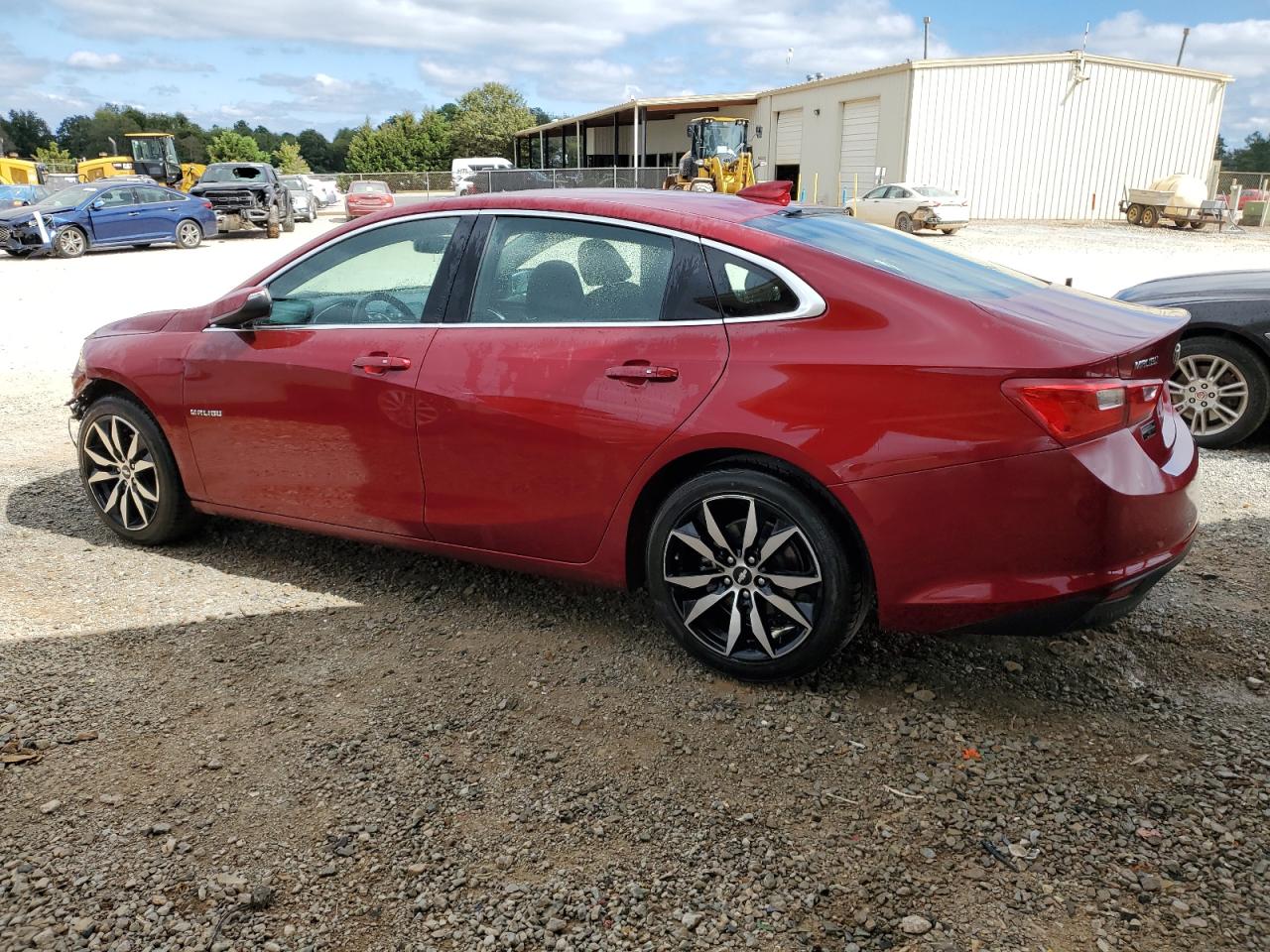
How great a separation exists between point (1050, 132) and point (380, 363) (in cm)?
3543

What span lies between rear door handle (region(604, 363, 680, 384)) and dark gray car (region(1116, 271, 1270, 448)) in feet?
13.1

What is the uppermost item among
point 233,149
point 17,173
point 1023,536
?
point 233,149

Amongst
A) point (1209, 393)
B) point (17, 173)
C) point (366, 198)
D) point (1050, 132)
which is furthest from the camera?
point (366, 198)

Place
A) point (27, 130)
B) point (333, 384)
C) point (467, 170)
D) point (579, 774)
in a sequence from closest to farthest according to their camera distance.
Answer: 1. point (579, 774)
2. point (333, 384)
3. point (467, 170)
4. point (27, 130)

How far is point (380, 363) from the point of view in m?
3.81

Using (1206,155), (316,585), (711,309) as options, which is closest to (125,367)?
(316,585)

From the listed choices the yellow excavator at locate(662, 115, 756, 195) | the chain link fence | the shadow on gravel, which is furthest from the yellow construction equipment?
the shadow on gravel

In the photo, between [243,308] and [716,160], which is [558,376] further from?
[716,160]

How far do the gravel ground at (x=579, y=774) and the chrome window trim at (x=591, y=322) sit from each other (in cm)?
116

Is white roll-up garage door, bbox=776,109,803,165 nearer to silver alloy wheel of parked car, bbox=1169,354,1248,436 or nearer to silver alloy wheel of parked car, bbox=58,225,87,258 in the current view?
silver alloy wheel of parked car, bbox=58,225,87,258

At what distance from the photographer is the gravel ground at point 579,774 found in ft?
7.87

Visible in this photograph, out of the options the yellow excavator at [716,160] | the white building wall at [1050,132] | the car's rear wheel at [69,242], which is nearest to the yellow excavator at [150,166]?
the car's rear wheel at [69,242]

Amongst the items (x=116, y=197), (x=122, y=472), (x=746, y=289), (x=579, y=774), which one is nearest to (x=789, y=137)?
(x=116, y=197)

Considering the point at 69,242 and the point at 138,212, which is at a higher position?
the point at 138,212
